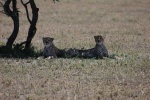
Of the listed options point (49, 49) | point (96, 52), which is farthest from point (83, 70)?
point (49, 49)

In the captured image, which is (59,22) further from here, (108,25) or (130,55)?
(130,55)

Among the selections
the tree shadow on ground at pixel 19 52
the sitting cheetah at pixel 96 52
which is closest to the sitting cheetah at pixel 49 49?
the sitting cheetah at pixel 96 52

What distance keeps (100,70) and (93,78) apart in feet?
3.57

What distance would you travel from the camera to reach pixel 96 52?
15.7 metres

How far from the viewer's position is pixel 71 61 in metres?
14.9

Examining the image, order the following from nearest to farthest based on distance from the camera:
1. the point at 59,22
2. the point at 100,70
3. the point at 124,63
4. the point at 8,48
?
the point at 100,70, the point at 124,63, the point at 8,48, the point at 59,22

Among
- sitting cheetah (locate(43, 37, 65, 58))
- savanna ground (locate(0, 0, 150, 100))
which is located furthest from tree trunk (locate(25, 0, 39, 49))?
savanna ground (locate(0, 0, 150, 100))

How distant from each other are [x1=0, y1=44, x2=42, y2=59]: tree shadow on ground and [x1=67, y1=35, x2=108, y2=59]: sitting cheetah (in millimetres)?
1364

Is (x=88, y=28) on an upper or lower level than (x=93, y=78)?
lower

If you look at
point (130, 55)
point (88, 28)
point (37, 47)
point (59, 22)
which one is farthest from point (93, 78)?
point (59, 22)

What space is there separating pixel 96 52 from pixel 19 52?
2.74 m

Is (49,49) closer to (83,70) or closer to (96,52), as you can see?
(96,52)

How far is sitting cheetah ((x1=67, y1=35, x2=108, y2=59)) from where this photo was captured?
15680 millimetres

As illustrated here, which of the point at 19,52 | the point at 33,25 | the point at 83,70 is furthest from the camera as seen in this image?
the point at 33,25
